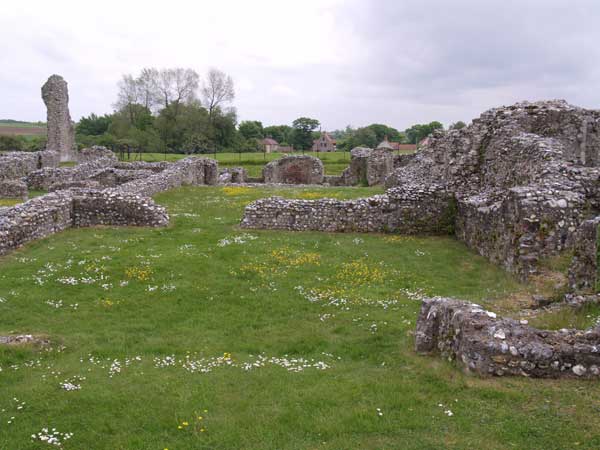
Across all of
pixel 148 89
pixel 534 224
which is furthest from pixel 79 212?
pixel 148 89

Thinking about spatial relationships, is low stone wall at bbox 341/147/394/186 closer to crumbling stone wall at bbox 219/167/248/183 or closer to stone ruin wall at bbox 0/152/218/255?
crumbling stone wall at bbox 219/167/248/183

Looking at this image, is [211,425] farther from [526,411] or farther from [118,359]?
[526,411]

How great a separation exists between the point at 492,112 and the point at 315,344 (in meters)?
16.5

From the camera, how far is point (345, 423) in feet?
23.6

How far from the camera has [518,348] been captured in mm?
7902

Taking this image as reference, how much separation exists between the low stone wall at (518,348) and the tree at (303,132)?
11138 centimetres

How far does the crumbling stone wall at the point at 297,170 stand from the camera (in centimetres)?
4941

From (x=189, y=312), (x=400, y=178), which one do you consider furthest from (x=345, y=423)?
(x=400, y=178)

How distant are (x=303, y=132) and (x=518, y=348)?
113260 mm

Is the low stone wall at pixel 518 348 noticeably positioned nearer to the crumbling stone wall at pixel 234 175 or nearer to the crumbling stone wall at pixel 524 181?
the crumbling stone wall at pixel 524 181

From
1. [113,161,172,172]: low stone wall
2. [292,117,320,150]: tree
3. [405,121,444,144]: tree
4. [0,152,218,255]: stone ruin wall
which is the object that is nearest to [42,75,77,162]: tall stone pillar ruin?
[113,161,172,172]: low stone wall

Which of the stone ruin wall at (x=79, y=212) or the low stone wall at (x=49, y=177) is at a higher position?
the low stone wall at (x=49, y=177)

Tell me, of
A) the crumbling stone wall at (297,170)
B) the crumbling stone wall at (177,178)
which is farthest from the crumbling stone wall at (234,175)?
the crumbling stone wall at (177,178)

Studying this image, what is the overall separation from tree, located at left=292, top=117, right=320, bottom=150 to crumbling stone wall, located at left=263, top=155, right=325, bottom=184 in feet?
227
